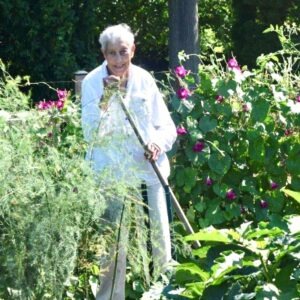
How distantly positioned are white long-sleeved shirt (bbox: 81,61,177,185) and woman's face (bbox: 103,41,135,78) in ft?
0.17

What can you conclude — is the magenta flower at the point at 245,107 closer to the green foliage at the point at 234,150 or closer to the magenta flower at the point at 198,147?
the green foliage at the point at 234,150

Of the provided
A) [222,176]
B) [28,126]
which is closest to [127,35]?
[28,126]

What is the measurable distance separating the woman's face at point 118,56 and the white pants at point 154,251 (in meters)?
0.57

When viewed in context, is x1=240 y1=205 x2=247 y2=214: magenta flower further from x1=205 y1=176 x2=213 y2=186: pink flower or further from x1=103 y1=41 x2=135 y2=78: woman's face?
x1=103 y1=41 x2=135 y2=78: woman's face

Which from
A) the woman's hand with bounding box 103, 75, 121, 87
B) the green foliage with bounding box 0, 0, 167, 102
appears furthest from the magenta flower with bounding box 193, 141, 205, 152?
the green foliage with bounding box 0, 0, 167, 102

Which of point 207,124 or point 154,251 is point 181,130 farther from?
point 154,251

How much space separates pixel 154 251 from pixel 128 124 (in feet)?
1.88

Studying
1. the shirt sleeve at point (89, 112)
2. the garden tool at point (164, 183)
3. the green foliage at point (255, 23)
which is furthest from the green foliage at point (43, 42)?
the shirt sleeve at point (89, 112)

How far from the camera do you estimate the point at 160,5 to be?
21734 millimetres

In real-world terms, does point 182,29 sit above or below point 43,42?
above

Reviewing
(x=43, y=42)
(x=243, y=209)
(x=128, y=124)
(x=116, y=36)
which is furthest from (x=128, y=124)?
(x=43, y=42)

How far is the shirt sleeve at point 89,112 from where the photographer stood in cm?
428

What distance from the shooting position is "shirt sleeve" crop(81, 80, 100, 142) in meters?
4.28

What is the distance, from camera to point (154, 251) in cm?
450
